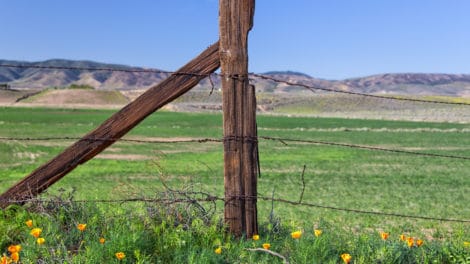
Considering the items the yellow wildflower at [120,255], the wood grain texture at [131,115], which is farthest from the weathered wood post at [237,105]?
the yellow wildflower at [120,255]

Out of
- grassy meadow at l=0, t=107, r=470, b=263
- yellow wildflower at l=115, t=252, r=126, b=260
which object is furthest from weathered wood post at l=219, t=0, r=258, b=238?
yellow wildflower at l=115, t=252, r=126, b=260

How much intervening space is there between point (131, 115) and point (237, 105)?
32.3 inches

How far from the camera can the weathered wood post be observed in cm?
397

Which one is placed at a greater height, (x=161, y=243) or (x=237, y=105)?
(x=237, y=105)

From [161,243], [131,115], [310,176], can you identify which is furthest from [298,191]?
[161,243]

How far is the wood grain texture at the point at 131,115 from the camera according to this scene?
412 centimetres

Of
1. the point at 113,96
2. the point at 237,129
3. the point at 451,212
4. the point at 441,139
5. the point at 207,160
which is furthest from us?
the point at 113,96

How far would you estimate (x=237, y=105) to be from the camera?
13.0 ft

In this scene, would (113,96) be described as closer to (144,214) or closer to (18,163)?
(18,163)

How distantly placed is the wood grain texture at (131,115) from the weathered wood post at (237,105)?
0.15m

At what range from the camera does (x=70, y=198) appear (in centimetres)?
443

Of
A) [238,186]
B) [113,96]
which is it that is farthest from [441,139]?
[113,96]

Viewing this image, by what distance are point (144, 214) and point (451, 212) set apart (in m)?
8.34

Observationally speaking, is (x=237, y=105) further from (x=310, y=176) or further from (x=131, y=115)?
(x=310, y=176)
